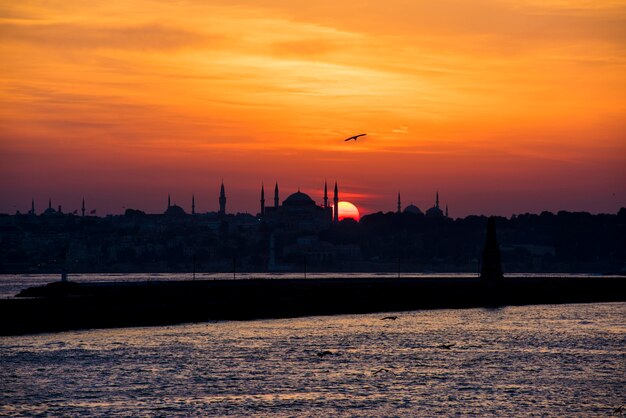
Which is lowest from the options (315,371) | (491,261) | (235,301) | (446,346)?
(315,371)

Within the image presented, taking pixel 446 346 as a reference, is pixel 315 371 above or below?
below

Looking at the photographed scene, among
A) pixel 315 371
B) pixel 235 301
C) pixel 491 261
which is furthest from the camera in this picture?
pixel 491 261

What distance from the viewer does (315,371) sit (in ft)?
153

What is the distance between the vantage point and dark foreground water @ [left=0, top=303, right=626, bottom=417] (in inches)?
1475

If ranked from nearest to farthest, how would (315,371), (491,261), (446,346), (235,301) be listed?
(315,371), (446,346), (235,301), (491,261)

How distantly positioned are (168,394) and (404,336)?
27.5m

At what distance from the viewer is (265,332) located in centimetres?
6750

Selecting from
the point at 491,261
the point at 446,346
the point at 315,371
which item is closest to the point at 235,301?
the point at 491,261

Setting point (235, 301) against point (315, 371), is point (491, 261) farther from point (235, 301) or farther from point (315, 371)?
point (315, 371)

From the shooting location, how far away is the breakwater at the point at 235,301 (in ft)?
240

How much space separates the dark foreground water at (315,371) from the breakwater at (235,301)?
5.86 m

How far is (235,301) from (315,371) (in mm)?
50824

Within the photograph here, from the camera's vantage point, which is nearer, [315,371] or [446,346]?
[315,371]

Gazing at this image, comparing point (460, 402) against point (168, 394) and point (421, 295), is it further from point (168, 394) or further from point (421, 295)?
point (421, 295)
